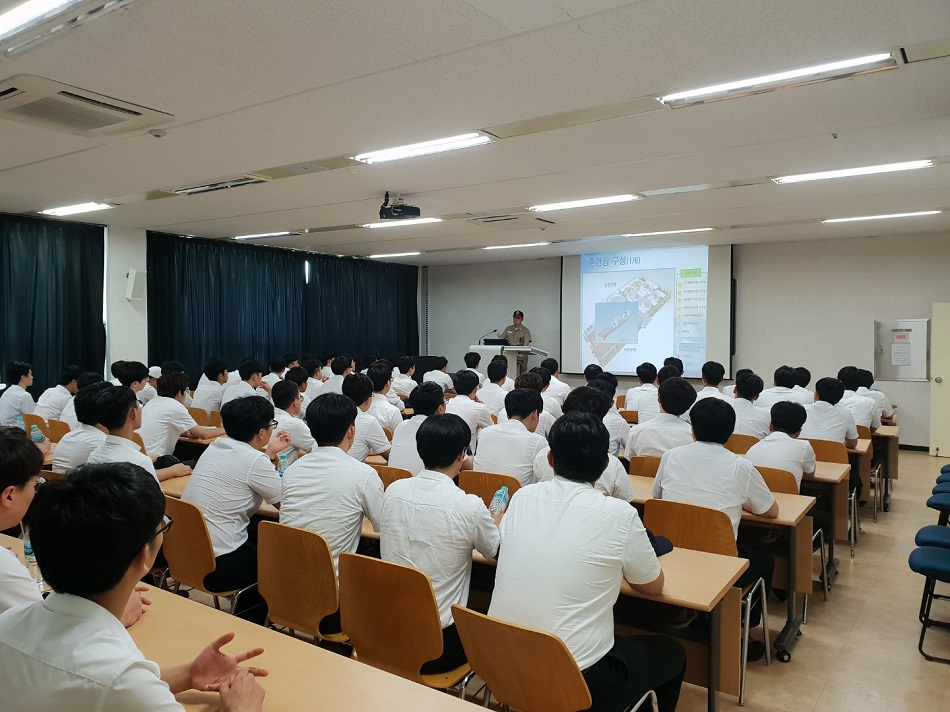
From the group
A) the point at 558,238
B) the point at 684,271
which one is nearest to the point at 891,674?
the point at 558,238

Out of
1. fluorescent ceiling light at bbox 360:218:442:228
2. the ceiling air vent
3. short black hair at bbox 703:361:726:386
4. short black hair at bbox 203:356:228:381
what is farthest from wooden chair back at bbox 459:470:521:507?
fluorescent ceiling light at bbox 360:218:442:228

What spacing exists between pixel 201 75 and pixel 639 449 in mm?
3521

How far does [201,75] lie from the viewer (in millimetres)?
3352

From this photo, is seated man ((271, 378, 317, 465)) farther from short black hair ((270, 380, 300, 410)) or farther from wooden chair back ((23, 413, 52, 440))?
wooden chair back ((23, 413, 52, 440))

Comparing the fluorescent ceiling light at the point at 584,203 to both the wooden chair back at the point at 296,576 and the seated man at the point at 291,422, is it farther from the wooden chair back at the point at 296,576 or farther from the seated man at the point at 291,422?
the wooden chair back at the point at 296,576

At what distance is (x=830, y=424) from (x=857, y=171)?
211cm

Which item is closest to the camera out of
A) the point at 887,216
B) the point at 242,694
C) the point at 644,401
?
the point at 242,694

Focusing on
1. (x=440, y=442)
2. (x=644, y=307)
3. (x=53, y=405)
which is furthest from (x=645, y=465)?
(x=644, y=307)

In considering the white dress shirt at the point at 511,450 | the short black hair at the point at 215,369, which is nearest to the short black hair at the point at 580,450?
the white dress shirt at the point at 511,450

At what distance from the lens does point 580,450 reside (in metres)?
2.24

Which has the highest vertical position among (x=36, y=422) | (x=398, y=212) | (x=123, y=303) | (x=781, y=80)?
(x=781, y=80)

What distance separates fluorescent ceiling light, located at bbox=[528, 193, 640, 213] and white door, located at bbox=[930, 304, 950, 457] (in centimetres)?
472

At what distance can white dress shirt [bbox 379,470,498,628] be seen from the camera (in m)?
2.40

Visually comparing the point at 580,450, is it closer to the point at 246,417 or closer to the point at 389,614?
the point at 389,614
